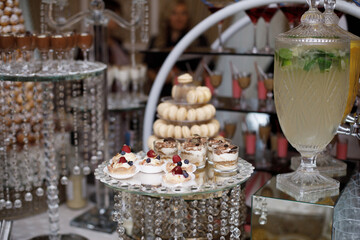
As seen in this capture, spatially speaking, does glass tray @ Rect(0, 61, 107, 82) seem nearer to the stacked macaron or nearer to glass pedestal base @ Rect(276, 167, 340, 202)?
the stacked macaron

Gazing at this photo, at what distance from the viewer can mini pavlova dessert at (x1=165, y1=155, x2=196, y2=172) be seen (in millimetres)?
1702

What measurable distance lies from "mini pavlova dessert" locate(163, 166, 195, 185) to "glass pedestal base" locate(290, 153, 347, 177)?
0.75 m

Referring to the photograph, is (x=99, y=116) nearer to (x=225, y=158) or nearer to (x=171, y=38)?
(x=225, y=158)

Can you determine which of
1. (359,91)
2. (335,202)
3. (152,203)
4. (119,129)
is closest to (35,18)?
(119,129)

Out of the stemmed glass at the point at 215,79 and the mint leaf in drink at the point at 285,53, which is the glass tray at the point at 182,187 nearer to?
the mint leaf in drink at the point at 285,53

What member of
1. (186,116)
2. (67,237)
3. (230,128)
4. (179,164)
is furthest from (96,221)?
(179,164)

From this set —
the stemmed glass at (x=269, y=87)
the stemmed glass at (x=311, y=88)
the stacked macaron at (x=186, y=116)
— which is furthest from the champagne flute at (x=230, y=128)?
the stemmed glass at (x=311, y=88)

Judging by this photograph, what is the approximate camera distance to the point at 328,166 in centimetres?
218

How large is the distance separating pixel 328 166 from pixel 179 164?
0.84 metres

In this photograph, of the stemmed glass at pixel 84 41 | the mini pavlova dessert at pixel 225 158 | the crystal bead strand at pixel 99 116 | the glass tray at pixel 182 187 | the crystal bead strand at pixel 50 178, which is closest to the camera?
the glass tray at pixel 182 187

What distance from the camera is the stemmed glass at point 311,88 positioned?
173 centimetres

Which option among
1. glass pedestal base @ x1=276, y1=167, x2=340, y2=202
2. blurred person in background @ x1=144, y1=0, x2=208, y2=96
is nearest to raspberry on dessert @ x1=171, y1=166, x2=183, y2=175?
glass pedestal base @ x1=276, y1=167, x2=340, y2=202

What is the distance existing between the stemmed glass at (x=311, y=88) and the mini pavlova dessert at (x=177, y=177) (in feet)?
1.50

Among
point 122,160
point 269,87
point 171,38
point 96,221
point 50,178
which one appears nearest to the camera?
point 122,160
